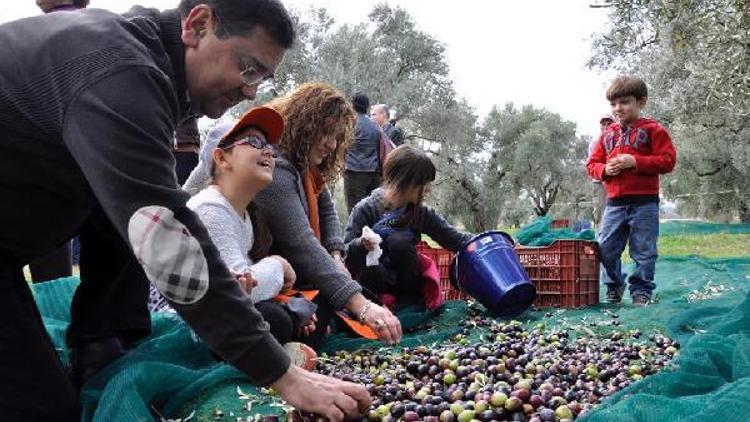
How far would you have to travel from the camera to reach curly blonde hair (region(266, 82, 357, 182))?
3.54m

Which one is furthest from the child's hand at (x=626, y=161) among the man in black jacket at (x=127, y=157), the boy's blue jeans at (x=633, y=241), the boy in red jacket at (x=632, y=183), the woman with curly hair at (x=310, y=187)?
the man in black jacket at (x=127, y=157)

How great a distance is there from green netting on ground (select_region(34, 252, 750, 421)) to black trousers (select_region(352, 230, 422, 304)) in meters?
0.47

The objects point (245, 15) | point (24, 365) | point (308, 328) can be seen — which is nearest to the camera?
point (245, 15)

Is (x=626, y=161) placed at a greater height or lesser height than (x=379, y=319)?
greater

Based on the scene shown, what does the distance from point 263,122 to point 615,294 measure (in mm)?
3681

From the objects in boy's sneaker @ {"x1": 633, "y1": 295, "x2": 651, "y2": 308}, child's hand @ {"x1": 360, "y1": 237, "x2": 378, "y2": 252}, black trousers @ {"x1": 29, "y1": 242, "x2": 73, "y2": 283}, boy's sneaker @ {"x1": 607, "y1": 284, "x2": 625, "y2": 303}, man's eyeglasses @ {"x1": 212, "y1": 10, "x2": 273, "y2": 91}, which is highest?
man's eyeglasses @ {"x1": 212, "y1": 10, "x2": 273, "y2": 91}

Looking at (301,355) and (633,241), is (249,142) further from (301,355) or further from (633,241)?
(633,241)

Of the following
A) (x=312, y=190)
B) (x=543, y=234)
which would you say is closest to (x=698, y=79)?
(x=543, y=234)

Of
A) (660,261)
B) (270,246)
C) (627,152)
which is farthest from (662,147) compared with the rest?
(270,246)

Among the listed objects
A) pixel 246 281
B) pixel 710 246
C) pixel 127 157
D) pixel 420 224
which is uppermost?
pixel 127 157

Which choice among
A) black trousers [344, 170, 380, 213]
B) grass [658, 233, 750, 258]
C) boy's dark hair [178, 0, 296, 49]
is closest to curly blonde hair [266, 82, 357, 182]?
boy's dark hair [178, 0, 296, 49]

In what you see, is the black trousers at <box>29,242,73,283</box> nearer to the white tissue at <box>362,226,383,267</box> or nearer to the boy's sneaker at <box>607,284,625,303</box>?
the white tissue at <box>362,226,383,267</box>

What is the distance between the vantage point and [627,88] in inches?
211

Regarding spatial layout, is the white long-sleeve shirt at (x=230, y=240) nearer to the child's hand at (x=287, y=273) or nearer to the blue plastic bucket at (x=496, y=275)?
the child's hand at (x=287, y=273)
